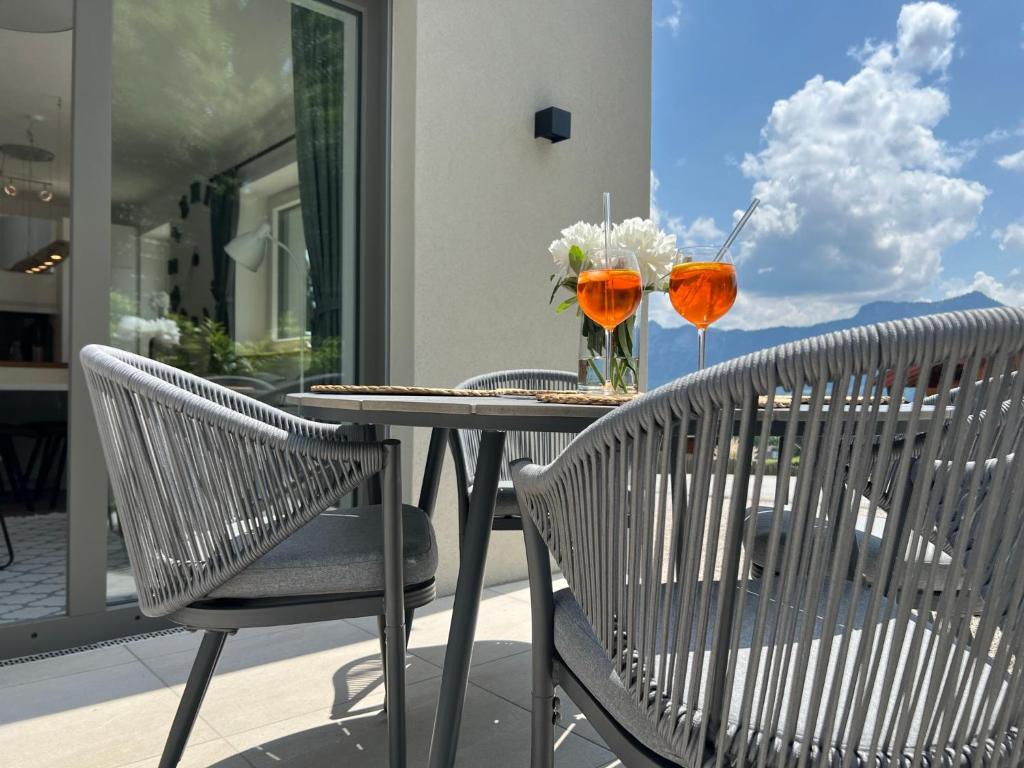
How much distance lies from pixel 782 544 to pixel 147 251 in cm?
233

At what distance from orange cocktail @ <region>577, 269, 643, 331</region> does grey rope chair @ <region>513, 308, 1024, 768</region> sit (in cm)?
54

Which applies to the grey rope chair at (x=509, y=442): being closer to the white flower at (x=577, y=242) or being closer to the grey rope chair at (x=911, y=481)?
the white flower at (x=577, y=242)

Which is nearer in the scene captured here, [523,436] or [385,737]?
[385,737]

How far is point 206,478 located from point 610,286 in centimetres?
71

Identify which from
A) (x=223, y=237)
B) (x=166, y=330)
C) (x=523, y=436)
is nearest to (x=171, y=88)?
(x=223, y=237)

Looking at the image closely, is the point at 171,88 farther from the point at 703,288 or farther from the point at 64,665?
the point at 703,288

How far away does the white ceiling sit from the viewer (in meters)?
2.21

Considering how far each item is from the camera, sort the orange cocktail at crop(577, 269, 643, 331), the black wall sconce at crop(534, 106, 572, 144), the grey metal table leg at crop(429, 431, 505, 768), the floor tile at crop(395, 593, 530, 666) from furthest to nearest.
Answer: the black wall sconce at crop(534, 106, 572, 144) → the floor tile at crop(395, 593, 530, 666) → the orange cocktail at crop(577, 269, 643, 331) → the grey metal table leg at crop(429, 431, 505, 768)

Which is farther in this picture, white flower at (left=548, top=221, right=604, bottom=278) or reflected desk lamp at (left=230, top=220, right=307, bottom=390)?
reflected desk lamp at (left=230, top=220, right=307, bottom=390)

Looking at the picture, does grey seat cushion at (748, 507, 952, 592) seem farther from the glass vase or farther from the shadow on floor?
the shadow on floor

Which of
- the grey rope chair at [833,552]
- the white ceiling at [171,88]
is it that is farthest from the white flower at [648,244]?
the white ceiling at [171,88]

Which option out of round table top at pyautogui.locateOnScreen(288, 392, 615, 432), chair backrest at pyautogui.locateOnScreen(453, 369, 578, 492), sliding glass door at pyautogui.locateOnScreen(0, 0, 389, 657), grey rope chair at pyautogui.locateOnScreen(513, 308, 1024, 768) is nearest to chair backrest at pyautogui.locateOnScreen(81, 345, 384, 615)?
round table top at pyautogui.locateOnScreen(288, 392, 615, 432)

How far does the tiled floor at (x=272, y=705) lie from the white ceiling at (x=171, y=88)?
4.71 ft

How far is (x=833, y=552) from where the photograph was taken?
1.93 feet
